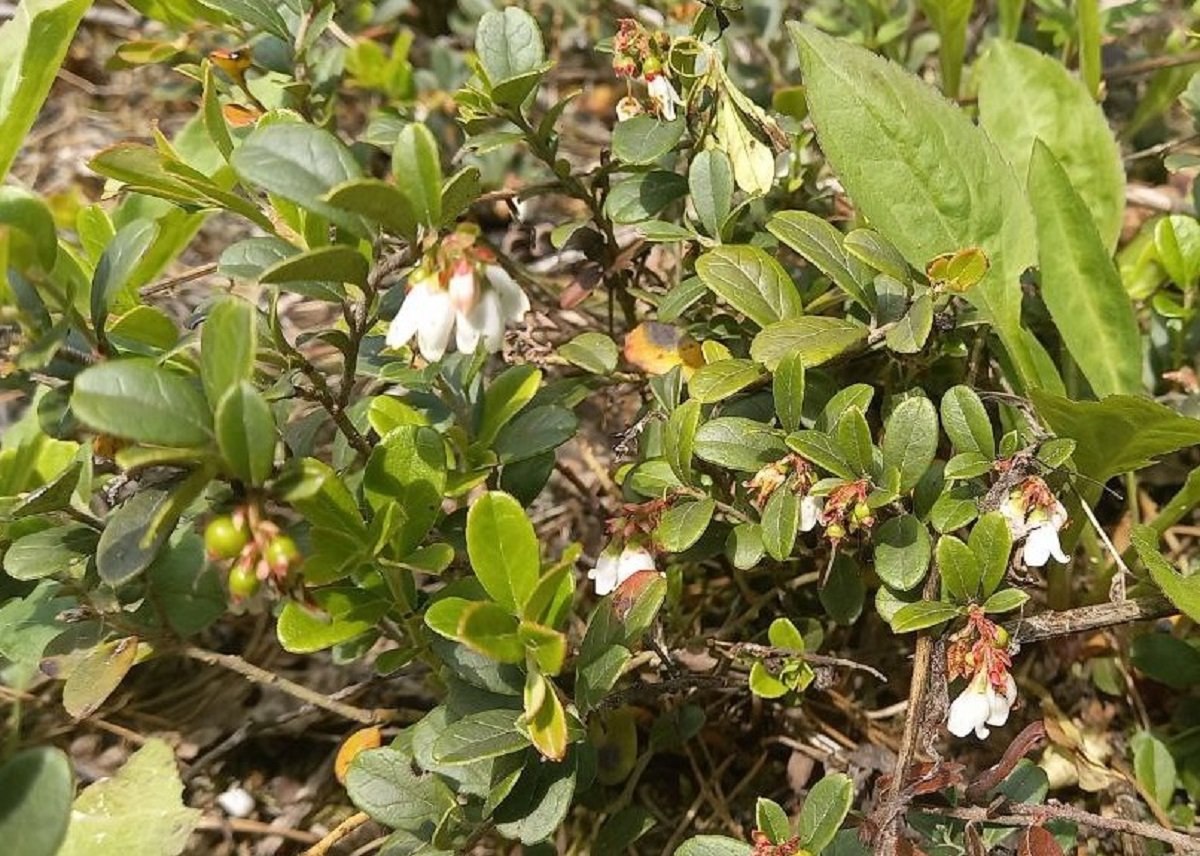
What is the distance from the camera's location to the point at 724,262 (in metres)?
1.44

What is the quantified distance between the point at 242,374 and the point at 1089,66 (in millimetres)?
1639

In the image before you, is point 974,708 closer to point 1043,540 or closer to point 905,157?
point 1043,540

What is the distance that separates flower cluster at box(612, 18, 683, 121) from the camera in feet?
4.83

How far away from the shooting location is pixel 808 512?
4.28 ft

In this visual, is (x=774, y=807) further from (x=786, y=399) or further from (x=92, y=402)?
(x=92, y=402)

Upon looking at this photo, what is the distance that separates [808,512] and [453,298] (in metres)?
0.50

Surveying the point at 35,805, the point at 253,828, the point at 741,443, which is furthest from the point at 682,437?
the point at 253,828

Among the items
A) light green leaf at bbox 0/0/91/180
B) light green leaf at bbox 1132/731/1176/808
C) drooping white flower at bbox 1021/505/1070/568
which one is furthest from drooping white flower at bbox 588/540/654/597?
light green leaf at bbox 0/0/91/180

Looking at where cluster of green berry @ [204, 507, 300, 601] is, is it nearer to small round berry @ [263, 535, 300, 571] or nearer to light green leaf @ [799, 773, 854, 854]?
small round berry @ [263, 535, 300, 571]

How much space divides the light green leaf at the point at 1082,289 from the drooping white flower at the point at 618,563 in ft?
2.43

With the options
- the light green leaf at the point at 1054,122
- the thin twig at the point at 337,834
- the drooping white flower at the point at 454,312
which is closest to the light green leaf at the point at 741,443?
the drooping white flower at the point at 454,312

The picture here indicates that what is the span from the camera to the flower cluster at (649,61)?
147 cm

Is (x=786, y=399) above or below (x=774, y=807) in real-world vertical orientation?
above

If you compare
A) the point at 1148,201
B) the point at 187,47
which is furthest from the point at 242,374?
the point at 1148,201
